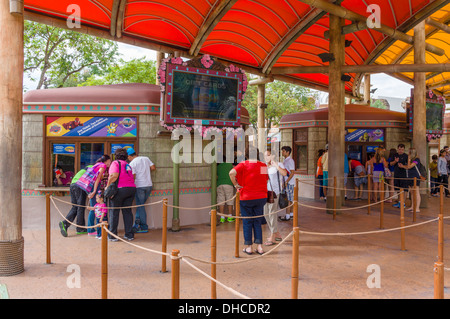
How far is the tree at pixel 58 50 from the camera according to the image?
18.4m

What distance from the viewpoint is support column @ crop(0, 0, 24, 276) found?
15.8 ft

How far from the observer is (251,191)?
584 centimetres

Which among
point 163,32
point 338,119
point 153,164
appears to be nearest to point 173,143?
point 153,164

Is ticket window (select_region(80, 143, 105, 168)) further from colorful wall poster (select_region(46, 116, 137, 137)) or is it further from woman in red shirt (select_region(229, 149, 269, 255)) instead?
woman in red shirt (select_region(229, 149, 269, 255))

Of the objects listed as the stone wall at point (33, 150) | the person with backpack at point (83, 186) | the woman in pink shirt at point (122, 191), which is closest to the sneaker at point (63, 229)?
the person with backpack at point (83, 186)

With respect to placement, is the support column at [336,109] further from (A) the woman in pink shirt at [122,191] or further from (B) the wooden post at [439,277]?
(B) the wooden post at [439,277]

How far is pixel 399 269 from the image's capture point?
5.21 meters

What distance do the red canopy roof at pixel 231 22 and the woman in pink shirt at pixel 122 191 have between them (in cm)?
400

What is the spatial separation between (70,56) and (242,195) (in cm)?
1803

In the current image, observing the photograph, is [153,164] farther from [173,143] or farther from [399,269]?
[399,269]

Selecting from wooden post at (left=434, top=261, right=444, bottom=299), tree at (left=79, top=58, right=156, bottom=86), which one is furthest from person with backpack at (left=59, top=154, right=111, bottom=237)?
tree at (left=79, top=58, right=156, bottom=86)

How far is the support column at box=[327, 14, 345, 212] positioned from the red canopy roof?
119 centimetres

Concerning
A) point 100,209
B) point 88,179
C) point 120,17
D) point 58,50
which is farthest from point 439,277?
point 58,50
